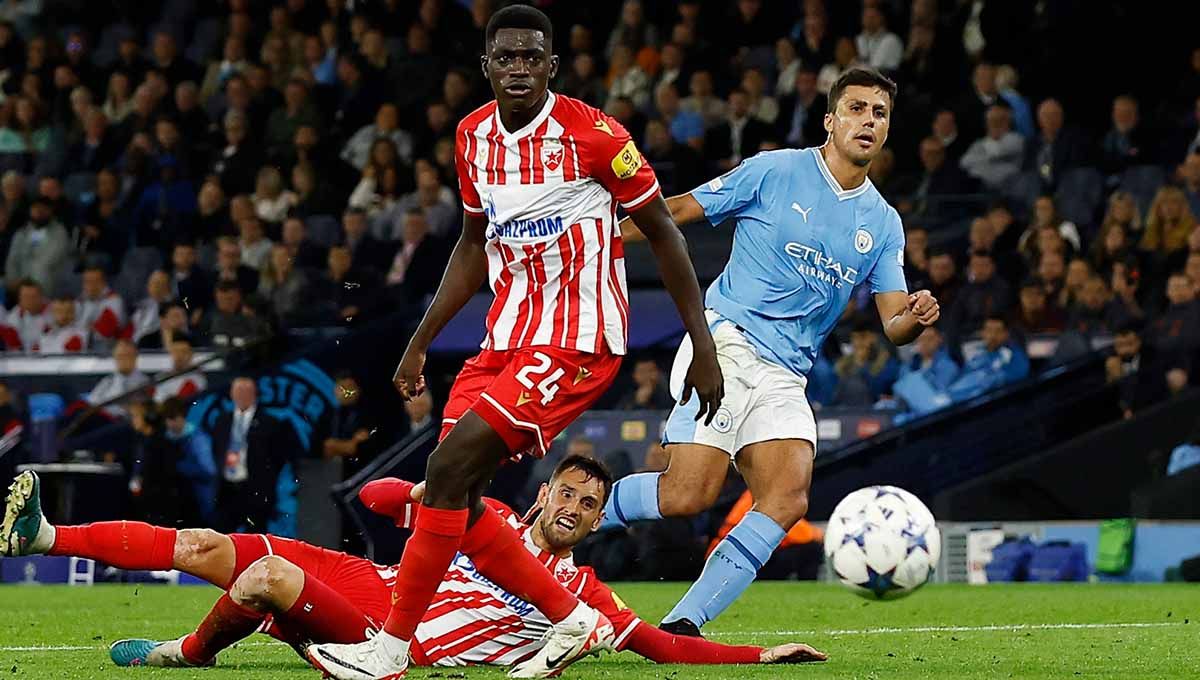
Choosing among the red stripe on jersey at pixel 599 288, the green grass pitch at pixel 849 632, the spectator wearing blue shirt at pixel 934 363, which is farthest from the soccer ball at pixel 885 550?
the spectator wearing blue shirt at pixel 934 363

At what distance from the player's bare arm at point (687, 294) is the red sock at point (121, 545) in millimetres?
1646

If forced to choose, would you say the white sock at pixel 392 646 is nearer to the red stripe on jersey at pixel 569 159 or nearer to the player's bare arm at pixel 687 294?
the player's bare arm at pixel 687 294

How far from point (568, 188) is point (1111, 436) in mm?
8786

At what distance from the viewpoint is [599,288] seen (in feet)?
18.7

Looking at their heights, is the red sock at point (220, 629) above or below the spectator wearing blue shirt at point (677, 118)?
below

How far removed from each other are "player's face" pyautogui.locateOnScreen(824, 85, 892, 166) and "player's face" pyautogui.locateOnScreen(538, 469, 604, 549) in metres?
1.84

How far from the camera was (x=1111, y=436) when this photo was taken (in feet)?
44.7

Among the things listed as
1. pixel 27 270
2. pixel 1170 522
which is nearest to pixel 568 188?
pixel 1170 522

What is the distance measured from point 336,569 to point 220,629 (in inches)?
18.1

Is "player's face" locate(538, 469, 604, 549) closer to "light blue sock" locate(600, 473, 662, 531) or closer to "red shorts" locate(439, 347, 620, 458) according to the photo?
"red shorts" locate(439, 347, 620, 458)

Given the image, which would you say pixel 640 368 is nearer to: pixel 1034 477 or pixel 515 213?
pixel 1034 477

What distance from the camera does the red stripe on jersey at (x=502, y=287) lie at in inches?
227

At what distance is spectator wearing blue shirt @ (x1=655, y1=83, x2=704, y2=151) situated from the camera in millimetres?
17203

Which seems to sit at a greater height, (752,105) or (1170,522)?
(752,105)
